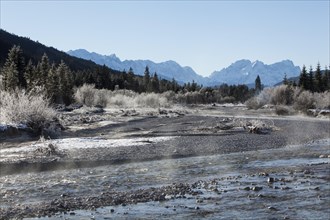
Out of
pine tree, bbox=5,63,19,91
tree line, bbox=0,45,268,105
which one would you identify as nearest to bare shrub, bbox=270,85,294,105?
tree line, bbox=0,45,268,105

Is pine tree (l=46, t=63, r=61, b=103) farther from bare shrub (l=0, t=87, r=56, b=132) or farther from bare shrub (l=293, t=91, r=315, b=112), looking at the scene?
bare shrub (l=0, t=87, r=56, b=132)

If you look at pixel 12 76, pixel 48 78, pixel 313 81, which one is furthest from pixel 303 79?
pixel 12 76

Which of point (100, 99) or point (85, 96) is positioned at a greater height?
point (85, 96)

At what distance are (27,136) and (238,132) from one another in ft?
46.4

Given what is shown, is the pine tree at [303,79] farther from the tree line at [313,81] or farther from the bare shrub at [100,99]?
the bare shrub at [100,99]

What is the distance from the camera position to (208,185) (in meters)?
13.2

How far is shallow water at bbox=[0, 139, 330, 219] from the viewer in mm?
10148

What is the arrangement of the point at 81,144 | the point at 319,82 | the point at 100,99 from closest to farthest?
the point at 81,144, the point at 100,99, the point at 319,82

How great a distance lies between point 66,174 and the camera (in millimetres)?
14703

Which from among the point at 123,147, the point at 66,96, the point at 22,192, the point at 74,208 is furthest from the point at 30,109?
the point at 66,96

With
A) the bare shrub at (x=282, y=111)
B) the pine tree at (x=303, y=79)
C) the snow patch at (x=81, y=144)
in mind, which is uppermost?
the pine tree at (x=303, y=79)

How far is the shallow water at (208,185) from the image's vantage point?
10148 mm

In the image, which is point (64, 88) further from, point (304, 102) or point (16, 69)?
point (304, 102)

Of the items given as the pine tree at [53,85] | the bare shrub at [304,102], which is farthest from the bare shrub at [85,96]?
the bare shrub at [304,102]
